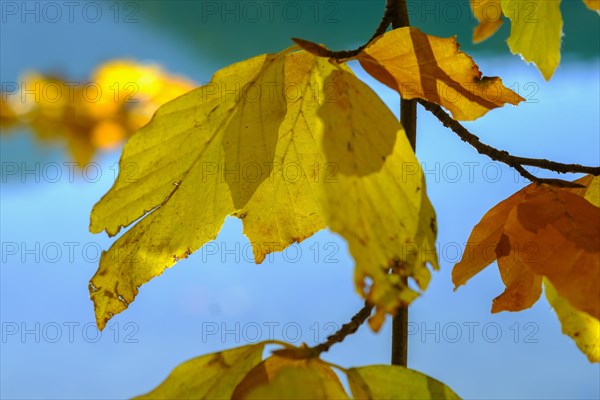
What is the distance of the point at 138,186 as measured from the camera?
207mm

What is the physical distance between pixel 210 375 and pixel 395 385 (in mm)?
50

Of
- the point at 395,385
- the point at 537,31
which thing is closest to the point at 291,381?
the point at 395,385

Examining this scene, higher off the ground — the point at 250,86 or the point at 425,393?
the point at 250,86

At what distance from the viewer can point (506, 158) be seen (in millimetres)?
224

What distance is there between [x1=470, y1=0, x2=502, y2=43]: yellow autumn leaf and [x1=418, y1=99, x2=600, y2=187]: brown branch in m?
0.04

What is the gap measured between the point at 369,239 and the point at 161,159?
9 cm

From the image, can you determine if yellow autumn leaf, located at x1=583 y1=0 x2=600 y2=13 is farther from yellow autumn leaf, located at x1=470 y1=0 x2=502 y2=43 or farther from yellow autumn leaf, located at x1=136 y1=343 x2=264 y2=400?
yellow autumn leaf, located at x1=136 y1=343 x2=264 y2=400

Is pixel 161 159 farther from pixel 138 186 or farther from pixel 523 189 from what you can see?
pixel 523 189

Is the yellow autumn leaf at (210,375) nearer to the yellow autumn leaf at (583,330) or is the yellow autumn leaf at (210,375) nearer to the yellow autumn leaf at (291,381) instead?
the yellow autumn leaf at (291,381)

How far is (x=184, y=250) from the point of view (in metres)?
0.21

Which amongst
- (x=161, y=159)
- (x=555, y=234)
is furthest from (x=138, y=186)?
(x=555, y=234)

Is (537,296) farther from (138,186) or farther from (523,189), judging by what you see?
(138,186)

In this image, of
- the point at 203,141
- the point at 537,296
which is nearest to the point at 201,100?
the point at 203,141

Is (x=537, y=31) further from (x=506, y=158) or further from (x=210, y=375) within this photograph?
(x=210, y=375)
